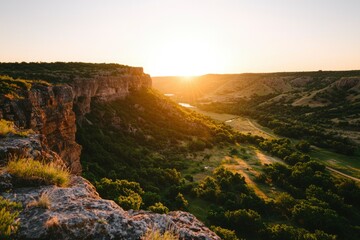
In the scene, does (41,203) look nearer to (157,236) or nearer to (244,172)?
(157,236)

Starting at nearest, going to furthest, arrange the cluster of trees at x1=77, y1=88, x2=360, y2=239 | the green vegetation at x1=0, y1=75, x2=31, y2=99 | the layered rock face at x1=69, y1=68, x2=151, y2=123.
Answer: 1. the green vegetation at x1=0, y1=75, x2=31, y2=99
2. the cluster of trees at x1=77, y1=88, x2=360, y2=239
3. the layered rock face at x1=69, y1=68, x2=151, y2=123

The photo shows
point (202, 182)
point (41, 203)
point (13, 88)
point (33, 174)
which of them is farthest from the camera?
point (202, 182)

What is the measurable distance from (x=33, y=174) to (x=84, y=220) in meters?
2.72

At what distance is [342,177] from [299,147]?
2145 cm

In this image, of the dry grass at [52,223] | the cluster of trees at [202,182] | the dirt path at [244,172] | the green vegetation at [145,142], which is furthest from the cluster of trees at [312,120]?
the dry grass at [52,223]

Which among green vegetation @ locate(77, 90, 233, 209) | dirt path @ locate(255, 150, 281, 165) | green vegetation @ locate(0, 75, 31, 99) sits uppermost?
green vegetation @ locate(0, 75, 31, 99)

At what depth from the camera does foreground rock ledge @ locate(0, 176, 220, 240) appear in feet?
17.7

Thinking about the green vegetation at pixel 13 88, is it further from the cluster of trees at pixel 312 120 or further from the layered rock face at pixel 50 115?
the cluster of trees at pixel 312 120

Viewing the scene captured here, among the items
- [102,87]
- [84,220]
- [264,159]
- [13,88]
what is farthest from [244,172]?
[84,220]

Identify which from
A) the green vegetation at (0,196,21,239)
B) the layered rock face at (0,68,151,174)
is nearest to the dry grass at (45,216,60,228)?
the green vegetation at (0,196,21,239)

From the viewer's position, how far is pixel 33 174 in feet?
24.3

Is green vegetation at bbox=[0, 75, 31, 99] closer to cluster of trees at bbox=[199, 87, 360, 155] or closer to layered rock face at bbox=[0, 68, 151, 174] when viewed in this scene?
layered rock face at bbox=[0, 68, 151, 174]

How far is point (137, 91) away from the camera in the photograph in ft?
291

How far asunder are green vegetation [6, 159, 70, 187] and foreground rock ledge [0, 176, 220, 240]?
334 mm
